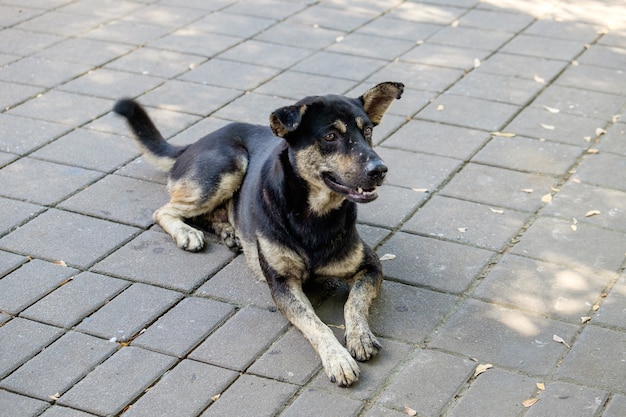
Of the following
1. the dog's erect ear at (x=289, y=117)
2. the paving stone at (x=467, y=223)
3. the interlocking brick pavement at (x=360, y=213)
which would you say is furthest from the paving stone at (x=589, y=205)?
the dog's erect ear at (x=289, y=117)

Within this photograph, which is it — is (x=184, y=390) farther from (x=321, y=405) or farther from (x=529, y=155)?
(x=529, y=155)

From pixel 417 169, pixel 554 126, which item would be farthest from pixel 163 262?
pixel 554 126

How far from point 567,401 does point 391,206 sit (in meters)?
2.28

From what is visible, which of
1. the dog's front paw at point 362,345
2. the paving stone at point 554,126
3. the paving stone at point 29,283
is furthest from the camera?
the paving stone at point 554,126

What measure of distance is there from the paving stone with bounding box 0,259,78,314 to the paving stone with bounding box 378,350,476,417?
2172mm

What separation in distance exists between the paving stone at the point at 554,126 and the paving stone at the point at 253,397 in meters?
3.64

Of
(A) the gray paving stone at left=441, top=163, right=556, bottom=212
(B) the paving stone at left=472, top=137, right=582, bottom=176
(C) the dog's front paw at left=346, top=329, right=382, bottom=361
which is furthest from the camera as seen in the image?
(B) the paving stone at left=472, top=137, right=582, bottom=176

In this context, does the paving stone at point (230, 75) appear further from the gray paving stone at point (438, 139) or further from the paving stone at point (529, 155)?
the paving stone at point (529, 155)

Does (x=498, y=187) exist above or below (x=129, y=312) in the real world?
below

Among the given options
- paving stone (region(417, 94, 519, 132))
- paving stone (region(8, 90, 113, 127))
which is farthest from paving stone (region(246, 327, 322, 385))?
paving stone (region(8, 90, 113, 127))

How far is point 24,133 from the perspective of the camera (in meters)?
7.57

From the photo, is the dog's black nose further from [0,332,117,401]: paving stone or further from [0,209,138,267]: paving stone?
[0,209,138,267]: paving stone

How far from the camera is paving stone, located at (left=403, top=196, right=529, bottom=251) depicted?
6.12 meters

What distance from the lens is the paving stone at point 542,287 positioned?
5395 millimetres
